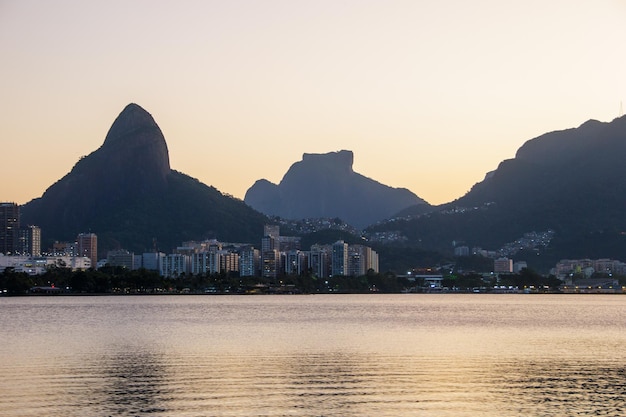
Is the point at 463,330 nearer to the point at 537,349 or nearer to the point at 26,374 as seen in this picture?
the point at 537,349

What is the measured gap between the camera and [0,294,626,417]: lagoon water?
3612cm

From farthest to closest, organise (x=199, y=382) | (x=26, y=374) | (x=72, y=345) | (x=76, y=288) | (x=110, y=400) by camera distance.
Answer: (x=76, y=288) → (x=72, y=345) → (x=26, y=374) → (x=199, y=382) → (x=110, y=400)

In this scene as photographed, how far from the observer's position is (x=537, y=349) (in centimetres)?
6200

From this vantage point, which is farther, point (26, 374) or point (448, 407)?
point (26, 374)

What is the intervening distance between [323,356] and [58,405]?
2173 centimetres

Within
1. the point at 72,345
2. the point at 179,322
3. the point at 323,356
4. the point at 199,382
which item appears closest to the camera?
the point at 199,382

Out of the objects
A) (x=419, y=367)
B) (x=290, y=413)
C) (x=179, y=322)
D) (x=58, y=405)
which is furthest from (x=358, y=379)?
(x=179, y=322)

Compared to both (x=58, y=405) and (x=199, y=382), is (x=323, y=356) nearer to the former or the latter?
(x=199, y=382)

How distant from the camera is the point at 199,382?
4212cm

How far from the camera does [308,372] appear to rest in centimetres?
4656

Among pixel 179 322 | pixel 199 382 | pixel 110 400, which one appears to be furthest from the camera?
pixel 179 322

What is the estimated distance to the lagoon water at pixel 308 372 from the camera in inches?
1422

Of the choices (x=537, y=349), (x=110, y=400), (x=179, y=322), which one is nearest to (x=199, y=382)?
(x=110, y=400)

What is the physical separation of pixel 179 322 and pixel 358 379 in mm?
50351
